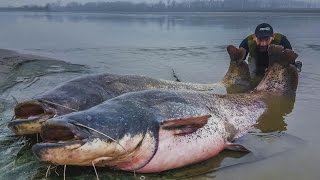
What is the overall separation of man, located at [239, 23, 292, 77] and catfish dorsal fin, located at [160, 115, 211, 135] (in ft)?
15.8

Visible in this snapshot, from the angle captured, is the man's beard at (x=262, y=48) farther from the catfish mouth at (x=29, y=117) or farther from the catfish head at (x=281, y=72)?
the catfish mouth at (x=29, y=117)

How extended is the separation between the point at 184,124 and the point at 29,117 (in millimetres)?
1671

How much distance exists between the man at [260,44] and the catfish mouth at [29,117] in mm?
5361

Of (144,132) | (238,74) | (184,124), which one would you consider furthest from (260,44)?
(144,132)

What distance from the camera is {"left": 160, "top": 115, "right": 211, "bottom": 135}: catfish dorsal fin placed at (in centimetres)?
427

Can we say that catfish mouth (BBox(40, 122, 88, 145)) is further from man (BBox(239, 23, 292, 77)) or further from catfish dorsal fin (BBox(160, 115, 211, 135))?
man (BBox(239, 23, 292, 77))

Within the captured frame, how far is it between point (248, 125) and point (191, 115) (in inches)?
53.3

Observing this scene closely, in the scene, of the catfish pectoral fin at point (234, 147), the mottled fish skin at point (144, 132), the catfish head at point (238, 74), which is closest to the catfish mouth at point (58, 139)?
the mottled fish skin at point (144, 132)

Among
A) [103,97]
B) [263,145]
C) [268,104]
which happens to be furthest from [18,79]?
[263,145]

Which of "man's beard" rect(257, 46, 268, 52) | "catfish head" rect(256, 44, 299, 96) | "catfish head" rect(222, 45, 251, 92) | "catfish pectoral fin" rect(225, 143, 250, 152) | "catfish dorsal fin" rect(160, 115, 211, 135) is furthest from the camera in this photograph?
"man's beard" rect(257, 46, 268, 52)

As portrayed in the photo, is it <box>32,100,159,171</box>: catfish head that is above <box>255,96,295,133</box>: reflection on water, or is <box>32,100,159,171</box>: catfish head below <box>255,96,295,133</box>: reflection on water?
above

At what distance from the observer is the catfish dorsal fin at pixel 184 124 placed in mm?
4266

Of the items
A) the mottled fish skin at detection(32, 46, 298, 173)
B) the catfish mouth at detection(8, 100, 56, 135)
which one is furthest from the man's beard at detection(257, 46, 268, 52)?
the catfish mouth at detection(8, 100, 56, 135)

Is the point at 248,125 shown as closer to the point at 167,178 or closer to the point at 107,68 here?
the point at 167,178
